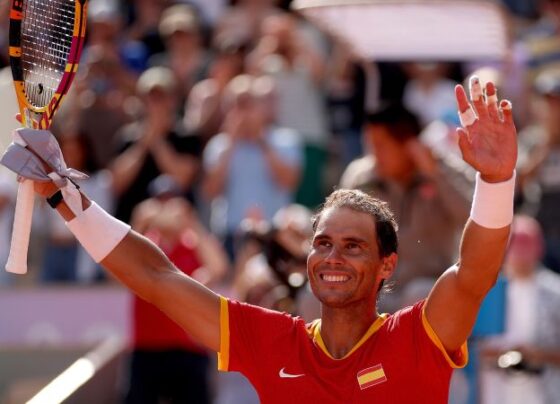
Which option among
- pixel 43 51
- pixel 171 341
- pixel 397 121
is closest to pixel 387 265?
pixel 43 51

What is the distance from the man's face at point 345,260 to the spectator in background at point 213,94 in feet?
21.4

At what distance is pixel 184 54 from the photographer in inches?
479

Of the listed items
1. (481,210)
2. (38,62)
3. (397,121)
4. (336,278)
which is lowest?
(397,121)

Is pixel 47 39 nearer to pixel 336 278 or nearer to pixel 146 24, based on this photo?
pixel 336 278

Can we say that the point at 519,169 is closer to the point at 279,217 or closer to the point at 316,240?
the point at 279,217

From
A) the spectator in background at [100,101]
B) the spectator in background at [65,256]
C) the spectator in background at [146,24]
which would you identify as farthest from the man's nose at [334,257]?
the spectator in background at [146,24]

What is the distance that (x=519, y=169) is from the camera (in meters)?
10.1

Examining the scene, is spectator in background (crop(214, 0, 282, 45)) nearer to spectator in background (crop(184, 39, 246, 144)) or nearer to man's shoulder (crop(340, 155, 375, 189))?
spectator in background (crop(184, 39, 246, 144))

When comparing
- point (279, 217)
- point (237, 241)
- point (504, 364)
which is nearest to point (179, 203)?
point (237, 241)

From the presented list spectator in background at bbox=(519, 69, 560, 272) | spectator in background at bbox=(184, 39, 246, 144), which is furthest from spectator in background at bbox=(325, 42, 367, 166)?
spectator in background at bbox=(519, 69, 560, 272)

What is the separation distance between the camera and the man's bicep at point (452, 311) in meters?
4.62

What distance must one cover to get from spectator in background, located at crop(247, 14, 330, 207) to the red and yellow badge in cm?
622

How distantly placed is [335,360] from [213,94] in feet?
22.5

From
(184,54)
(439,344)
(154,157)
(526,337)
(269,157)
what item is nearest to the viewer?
(439,344)
